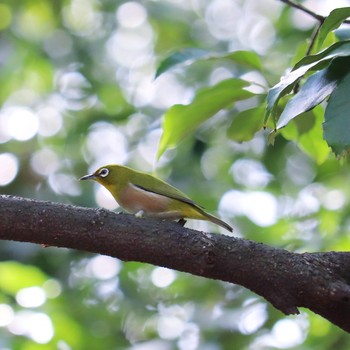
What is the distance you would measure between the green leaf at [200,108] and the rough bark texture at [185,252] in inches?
21.3

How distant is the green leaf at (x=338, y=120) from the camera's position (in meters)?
1.61

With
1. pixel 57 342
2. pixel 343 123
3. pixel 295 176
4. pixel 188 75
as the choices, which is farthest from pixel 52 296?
pixel 343 123

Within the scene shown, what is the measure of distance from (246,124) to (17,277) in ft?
9.23

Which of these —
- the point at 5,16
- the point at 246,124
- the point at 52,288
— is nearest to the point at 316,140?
the point at 246,124

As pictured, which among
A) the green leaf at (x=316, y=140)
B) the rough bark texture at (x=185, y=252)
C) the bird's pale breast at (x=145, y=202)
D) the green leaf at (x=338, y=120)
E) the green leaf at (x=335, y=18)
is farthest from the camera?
the bird's pale breast at (x=145, y=202)

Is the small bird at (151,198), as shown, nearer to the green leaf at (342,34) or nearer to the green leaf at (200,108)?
the green leaf at (200,108)

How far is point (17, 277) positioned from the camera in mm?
5004

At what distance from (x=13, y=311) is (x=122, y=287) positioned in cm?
92

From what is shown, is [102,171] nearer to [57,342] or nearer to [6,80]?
[57,342]

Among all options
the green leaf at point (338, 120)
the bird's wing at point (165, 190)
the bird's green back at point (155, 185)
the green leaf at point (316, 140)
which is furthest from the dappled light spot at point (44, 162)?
the green leaf at point (338, 120)

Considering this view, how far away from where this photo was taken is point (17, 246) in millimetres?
5246

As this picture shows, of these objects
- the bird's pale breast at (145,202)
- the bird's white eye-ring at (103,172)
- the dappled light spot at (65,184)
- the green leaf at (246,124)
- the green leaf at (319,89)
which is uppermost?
the dappled light spot at (65,184)

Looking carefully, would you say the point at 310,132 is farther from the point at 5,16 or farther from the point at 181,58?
the point at 5,16

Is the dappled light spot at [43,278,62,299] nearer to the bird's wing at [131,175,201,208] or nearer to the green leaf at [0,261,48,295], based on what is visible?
the green leaf at [0,261,48,295]
